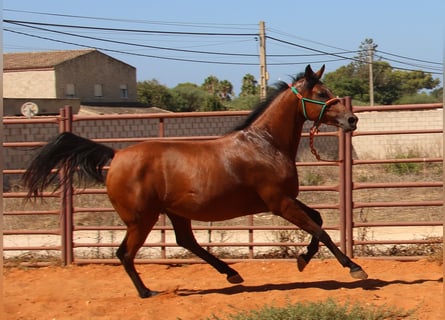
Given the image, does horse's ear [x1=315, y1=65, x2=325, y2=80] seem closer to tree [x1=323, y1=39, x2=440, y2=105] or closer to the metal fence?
the metal fence

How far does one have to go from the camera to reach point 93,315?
6098 millimetres

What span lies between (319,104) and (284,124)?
402 mm

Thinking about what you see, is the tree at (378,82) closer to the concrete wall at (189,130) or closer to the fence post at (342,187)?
the concrete wall at (189,130)

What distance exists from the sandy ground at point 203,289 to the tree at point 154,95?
46.4m

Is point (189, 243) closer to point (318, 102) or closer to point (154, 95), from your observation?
point (318, 102)

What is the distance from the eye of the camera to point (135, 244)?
6.65 meters

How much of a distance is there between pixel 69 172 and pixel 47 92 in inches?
1217

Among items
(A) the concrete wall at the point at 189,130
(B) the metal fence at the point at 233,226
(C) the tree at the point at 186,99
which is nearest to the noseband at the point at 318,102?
(B) the metal fence at the point at 233,226

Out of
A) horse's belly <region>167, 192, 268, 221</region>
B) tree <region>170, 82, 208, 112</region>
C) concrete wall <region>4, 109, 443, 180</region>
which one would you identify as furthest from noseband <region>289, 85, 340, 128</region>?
tree <region>170, 82, 208, 112</region>

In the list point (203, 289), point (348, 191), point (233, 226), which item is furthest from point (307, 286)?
point (233, 226)

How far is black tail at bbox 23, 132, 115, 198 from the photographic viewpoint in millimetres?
6883

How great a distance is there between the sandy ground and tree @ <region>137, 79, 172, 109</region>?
4640 cm

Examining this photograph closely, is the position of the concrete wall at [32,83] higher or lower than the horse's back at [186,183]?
higher

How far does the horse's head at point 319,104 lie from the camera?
21.4ft
